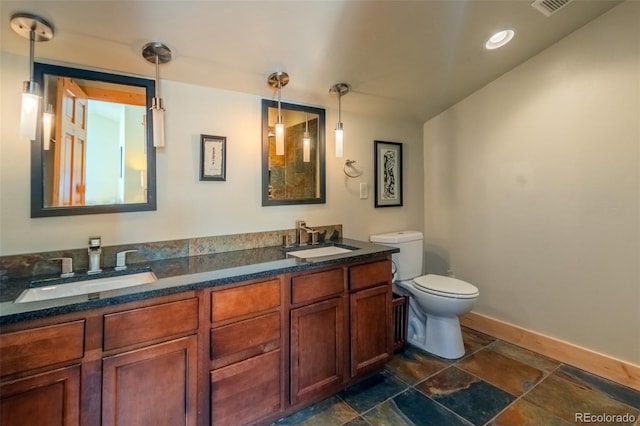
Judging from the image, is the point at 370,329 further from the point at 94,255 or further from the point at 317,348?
the point at 94,255

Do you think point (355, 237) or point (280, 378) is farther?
point (355, 237)

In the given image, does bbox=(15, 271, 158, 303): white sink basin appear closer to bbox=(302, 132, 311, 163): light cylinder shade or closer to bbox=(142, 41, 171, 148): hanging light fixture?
bbox=(142, 41, 171, 148): hanging light fixture

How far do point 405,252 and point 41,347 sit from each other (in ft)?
7.37

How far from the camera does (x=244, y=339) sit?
1427mm

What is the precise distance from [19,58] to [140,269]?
3.63ft

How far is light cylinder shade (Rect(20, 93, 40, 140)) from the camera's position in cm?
119

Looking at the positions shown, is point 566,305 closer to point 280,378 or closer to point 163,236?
point 280,378

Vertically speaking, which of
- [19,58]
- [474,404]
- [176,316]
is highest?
[19,58]

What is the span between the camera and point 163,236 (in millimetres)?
1730

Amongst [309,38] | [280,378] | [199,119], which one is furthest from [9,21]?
[280,378]

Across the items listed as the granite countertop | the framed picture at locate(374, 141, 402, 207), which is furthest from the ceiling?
the granite countertop

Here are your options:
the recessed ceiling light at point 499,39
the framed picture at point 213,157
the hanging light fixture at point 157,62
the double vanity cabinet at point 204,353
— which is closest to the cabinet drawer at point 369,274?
the double vanity cabinet at point 204,353

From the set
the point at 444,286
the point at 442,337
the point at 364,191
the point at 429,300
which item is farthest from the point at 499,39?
the point at 442,337

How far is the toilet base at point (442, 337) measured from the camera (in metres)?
2.20
